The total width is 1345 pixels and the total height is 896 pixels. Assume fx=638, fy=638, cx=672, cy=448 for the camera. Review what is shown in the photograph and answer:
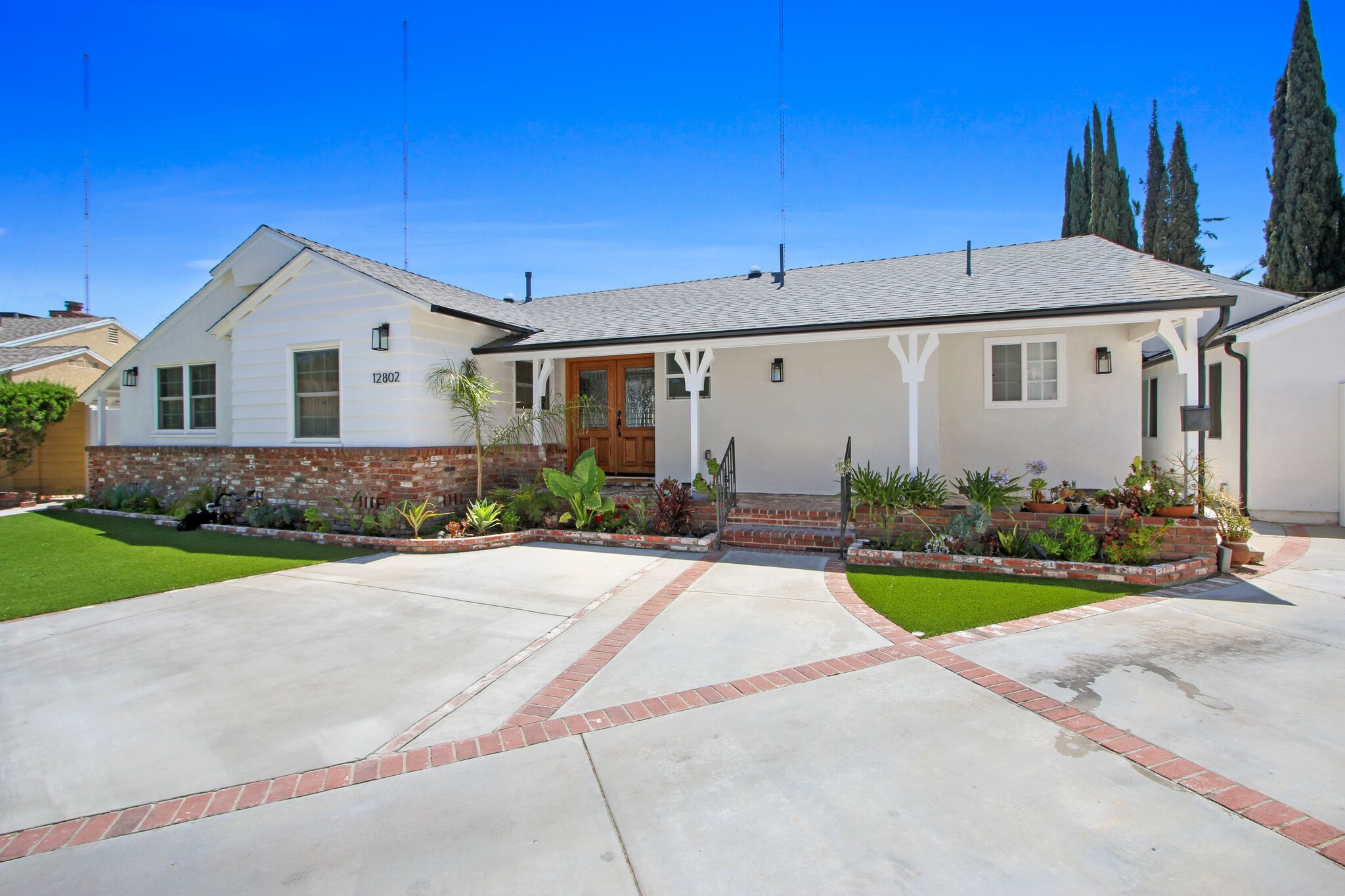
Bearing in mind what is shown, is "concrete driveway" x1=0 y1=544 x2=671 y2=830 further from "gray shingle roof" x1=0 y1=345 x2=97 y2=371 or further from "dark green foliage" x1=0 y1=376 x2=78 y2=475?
"gray shingle roof" x1=0 y1=345 x2=97 y2=371

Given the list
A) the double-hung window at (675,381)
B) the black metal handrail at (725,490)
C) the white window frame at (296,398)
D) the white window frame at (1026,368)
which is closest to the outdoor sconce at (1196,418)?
the white window frame at (1026,368)

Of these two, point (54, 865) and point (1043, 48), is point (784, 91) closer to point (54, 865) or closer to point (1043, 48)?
point (1043, 48)

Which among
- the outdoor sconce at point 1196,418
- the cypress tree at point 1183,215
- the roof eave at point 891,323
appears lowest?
the outdoor sconce at point 1196,418

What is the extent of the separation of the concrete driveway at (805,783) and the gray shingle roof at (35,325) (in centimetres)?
2267

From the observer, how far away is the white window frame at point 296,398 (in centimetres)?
1059

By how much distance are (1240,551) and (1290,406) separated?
492 cm

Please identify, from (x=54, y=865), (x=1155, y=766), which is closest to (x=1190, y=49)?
(x=1155, y=766)

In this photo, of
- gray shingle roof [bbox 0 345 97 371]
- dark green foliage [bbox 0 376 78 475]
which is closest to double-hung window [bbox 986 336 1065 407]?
dark green foliage [bbox 0 376 78 475]

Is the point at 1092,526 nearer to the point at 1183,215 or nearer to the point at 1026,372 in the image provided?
the point at 1026,372

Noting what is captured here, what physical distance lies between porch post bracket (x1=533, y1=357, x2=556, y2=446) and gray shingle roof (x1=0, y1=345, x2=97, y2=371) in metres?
15.1

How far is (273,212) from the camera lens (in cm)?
1291

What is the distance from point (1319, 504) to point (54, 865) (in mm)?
14612

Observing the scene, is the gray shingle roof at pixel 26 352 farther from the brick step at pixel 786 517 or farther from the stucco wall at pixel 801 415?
the brick step at pixel 786 517

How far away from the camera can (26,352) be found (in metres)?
17.8
